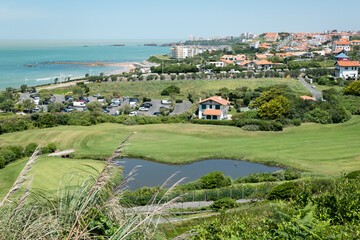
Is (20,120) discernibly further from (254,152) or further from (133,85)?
(133,85)

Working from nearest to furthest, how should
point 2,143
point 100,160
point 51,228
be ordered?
point 51,228 → point 100,160 → point 2,143

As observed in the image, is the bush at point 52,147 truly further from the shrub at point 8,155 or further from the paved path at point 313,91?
the paved path at point 313,91

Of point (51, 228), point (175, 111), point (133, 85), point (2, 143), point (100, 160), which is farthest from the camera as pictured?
point (133, 85)

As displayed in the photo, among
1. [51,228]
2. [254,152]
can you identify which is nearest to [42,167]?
[254,152]

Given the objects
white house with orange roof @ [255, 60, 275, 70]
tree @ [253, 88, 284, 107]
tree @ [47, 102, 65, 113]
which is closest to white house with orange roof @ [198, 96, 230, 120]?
tree @ [253, 88, 284, 107]

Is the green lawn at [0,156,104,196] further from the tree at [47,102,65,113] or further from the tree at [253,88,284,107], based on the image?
the tree at [253,88,284,107]

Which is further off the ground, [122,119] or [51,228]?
[51,228]

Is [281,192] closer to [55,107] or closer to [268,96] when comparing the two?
[268,96]

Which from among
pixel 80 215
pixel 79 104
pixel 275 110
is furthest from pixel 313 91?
pixel 80 215
